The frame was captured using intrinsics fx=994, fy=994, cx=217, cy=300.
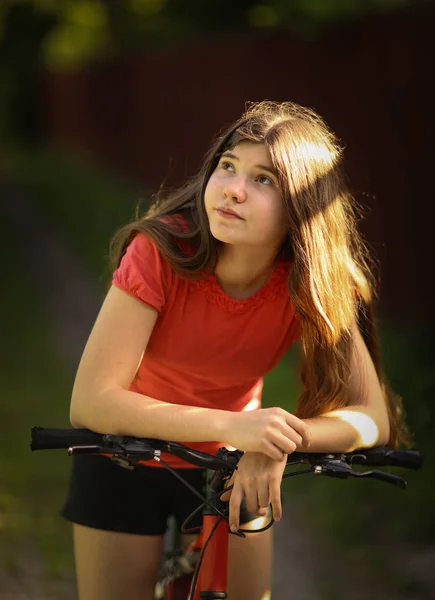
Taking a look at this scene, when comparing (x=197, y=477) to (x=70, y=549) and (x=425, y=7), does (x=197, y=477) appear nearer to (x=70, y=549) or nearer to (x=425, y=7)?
(x=70, y=549)

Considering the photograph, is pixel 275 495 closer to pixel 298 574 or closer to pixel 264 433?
pixel 264 433

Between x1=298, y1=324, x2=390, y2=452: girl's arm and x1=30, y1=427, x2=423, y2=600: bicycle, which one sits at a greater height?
x1=298, y1=324, x2=390, y2=452: girl's arm

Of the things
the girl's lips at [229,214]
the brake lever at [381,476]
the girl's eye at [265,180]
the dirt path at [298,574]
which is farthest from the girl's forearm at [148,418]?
the dirt path at [298,574]

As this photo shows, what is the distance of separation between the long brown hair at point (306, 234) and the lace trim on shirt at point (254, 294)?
2.0 inches

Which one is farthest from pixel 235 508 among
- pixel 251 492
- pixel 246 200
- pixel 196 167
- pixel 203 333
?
pixel 196 167

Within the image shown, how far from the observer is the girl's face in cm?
255

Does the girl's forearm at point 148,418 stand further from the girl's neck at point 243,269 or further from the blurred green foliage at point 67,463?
the blurred green foliage at point 67,463

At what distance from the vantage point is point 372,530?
513cm

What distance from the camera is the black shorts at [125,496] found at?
9.49 ft

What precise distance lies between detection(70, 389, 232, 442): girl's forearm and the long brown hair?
388 mm

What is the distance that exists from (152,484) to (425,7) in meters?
5.83

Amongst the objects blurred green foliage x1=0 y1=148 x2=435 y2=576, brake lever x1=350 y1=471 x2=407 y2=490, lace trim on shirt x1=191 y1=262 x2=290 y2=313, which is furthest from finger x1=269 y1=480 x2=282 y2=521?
blurred green foliage x1=0 y1=148 x2=435 y2=576

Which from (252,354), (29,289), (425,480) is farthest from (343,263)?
(29,289)

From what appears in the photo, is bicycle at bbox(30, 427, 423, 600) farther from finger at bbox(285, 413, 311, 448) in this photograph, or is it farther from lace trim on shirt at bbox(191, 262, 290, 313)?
lace trim on shirt at bbox(191, 262, 290, 313)
